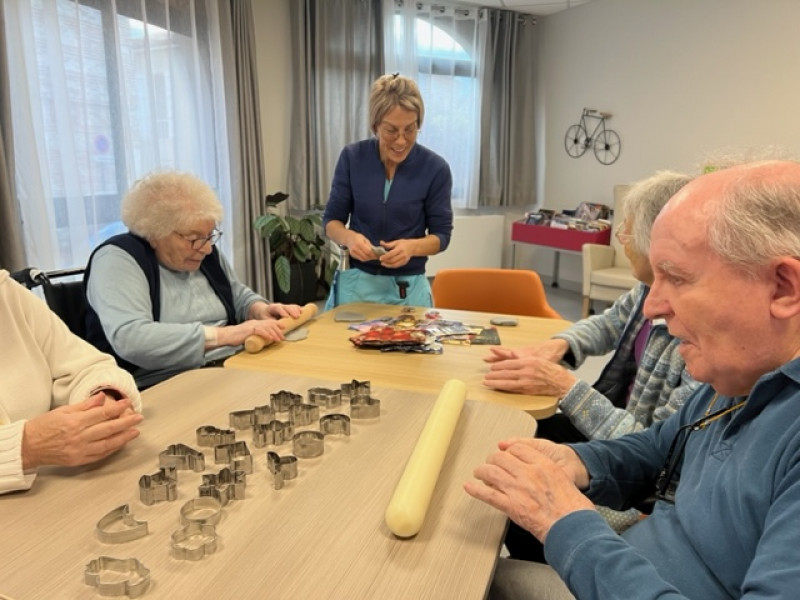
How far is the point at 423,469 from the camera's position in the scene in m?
1.05

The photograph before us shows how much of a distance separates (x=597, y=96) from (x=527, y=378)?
538 cm

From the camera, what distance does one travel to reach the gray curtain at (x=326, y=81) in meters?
5.26

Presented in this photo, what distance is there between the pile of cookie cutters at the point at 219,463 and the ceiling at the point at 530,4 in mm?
5392

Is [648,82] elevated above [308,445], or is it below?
above

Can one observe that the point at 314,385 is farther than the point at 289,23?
No

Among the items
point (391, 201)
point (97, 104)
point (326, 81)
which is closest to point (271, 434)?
point (391, 201)

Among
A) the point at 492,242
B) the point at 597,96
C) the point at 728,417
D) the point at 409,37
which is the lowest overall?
the point at 492,242

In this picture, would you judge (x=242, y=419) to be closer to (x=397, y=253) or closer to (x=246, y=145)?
(x=397, y=253)

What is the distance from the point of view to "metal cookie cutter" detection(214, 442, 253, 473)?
1.13 metres

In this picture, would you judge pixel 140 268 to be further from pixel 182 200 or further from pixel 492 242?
pixel 492 242

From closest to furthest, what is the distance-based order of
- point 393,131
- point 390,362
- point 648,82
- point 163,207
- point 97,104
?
point 390,362 → point 163,207 → point 393,131 → point 97,104 → point 648,82

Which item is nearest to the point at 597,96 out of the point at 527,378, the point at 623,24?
the point at 623,24

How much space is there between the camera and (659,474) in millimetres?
1213

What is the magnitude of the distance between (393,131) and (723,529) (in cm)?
199
